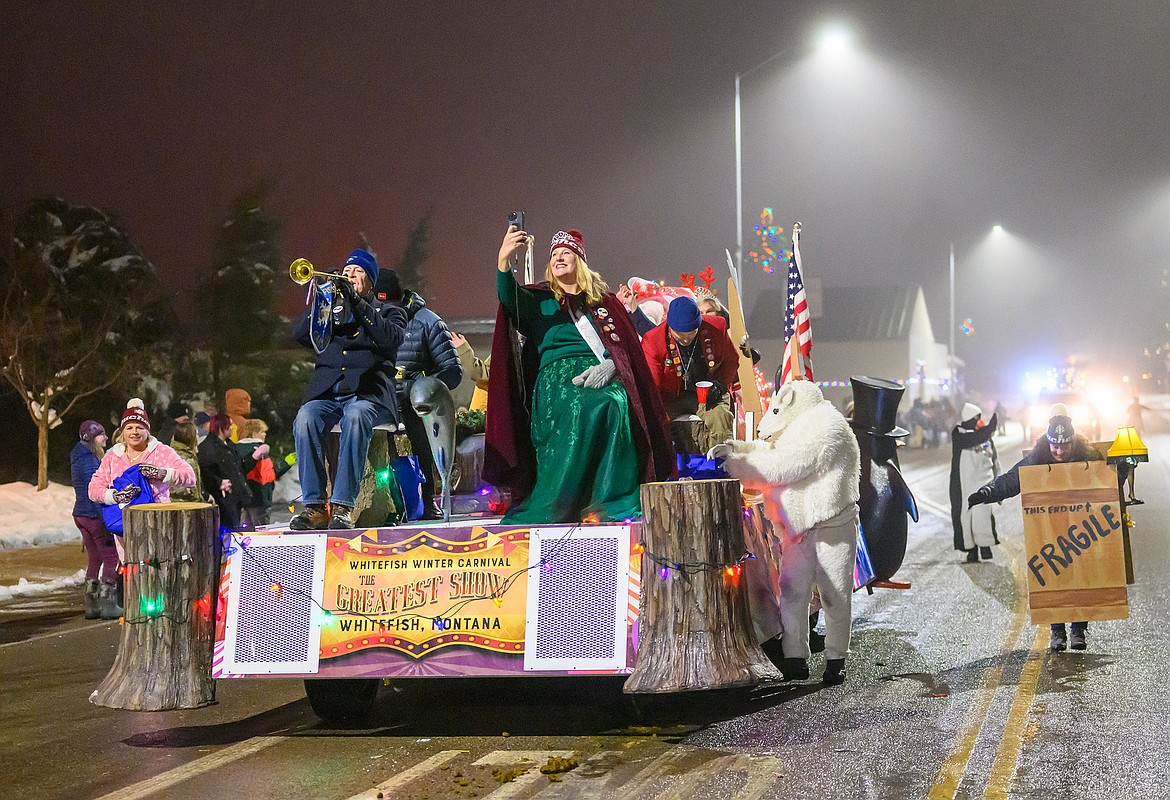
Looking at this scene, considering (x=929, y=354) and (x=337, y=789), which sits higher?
(x=929, y=354)

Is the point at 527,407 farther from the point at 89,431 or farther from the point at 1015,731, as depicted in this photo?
the point at 89,431

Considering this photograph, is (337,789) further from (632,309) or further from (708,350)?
(632,309)

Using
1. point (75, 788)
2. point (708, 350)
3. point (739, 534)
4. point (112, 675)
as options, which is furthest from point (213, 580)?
point (708, 350)

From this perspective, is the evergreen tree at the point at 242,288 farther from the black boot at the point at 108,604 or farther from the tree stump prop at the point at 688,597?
the tree stump prop at the point at 688,597

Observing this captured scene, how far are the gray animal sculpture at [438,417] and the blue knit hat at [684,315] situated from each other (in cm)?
153

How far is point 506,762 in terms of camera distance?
611 cm

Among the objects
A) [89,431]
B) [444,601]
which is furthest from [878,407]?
[89,431]

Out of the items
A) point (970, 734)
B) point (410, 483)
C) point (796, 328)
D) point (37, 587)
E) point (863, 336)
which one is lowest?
point (970, 734)

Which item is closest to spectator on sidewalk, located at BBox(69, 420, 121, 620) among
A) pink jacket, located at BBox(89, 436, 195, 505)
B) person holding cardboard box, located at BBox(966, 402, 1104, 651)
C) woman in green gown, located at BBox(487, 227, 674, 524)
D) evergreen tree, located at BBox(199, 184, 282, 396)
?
pink jacket, located at BBox(89, 436, 195, 505)

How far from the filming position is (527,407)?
7273 millimetres

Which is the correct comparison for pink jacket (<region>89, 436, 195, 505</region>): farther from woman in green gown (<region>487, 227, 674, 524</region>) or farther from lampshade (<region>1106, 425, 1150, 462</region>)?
lampshade (<region>1106, 425, 1150, 462</region>)

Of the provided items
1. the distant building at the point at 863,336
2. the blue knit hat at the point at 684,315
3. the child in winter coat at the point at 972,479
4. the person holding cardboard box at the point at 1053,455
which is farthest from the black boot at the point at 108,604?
the distant building at the point at 863,336

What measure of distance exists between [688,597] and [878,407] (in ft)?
15.7

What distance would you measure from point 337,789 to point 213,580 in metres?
1.47
